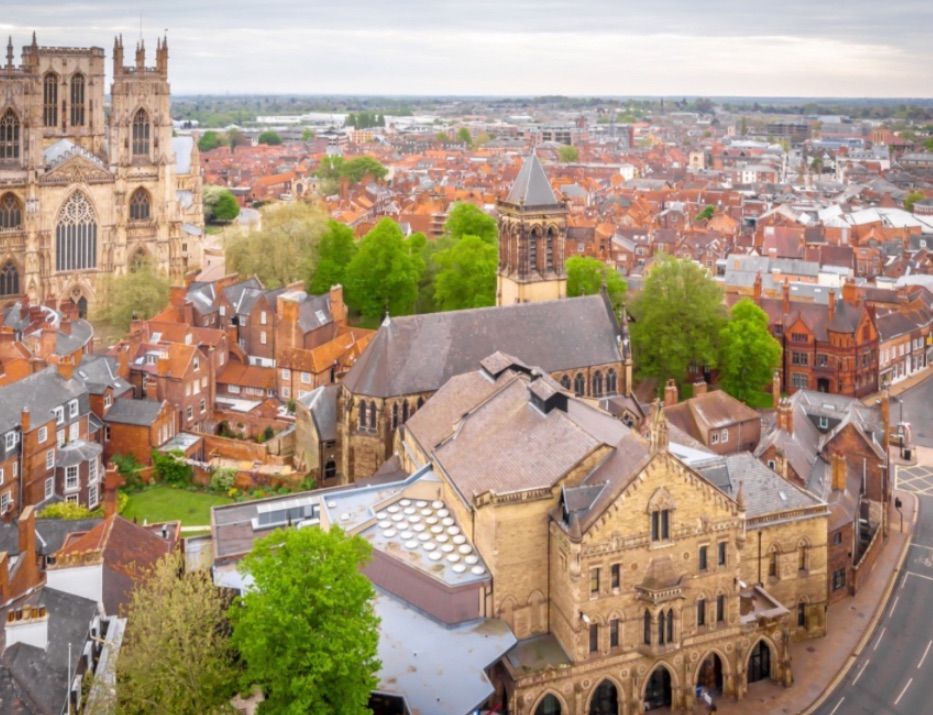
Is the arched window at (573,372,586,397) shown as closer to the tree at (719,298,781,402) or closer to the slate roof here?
the slate roof

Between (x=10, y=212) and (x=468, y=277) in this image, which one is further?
(x=10, y=212)

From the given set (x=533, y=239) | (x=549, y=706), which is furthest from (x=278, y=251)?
(x=549, y=706)

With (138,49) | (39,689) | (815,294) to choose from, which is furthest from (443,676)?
(138,49)

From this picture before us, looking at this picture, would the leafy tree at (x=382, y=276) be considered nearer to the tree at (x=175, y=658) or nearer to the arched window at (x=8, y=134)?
the arched window at (x=8, y=134)

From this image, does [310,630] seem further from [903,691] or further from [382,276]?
[382,276]

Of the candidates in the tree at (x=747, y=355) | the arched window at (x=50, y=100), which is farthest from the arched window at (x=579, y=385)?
the arched window at (x=50, y=100)
